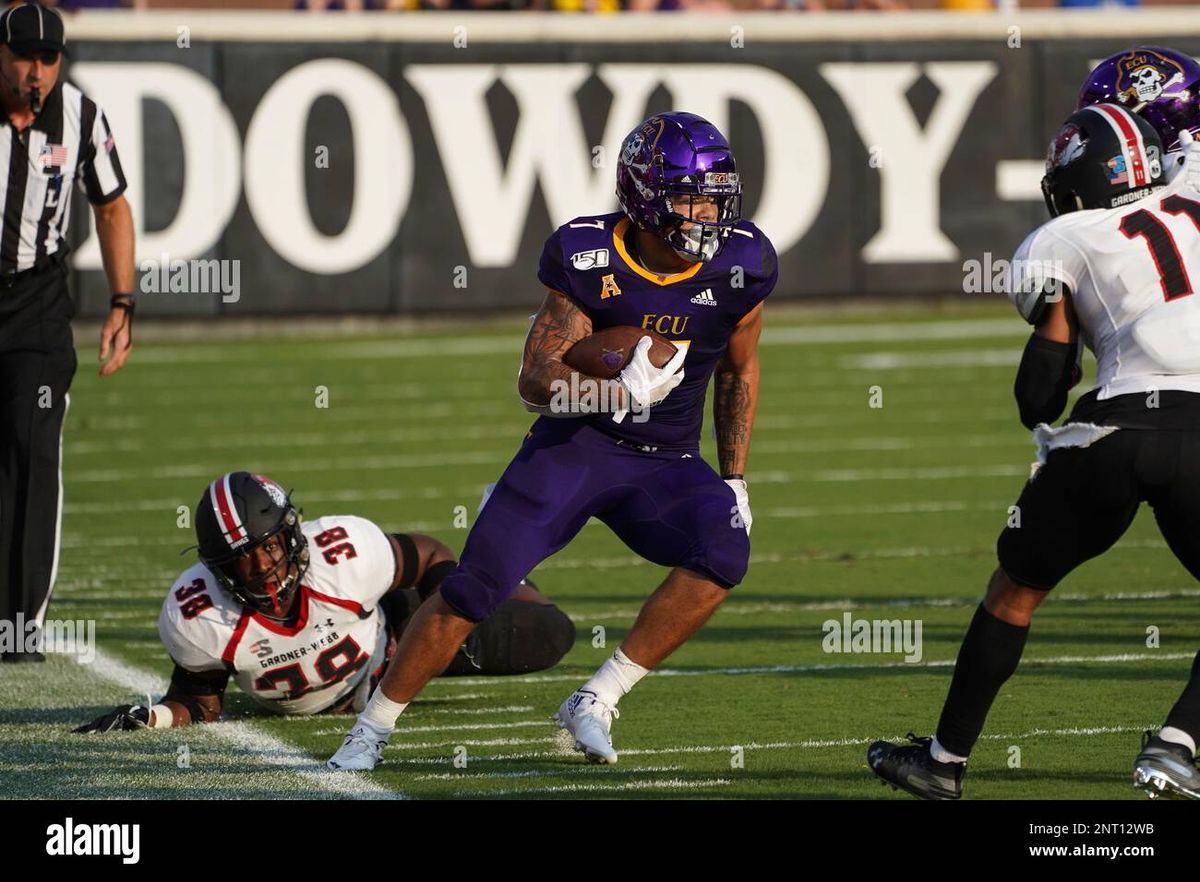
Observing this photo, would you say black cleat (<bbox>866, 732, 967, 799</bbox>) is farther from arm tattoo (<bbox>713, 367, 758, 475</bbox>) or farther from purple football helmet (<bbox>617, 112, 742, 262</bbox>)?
purple football helmet (<bbox>617, 112, 742, 262</bbox>)

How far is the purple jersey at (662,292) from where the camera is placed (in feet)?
19.6

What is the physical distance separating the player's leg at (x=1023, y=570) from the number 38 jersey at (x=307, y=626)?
169 centimetres

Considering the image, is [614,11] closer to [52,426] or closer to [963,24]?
[963,24]

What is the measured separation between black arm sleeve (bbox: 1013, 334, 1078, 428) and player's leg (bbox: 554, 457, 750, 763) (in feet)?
3.39

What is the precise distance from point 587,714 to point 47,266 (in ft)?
9.18

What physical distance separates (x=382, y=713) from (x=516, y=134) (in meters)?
11.4

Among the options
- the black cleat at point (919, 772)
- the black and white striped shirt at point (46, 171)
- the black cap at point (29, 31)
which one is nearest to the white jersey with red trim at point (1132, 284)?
the black cleat at point (919, 772)

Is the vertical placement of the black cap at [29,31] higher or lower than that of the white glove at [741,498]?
higher

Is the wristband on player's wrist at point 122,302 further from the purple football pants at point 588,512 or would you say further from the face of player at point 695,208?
the face of player at point 695,208

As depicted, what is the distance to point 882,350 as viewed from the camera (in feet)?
53.6

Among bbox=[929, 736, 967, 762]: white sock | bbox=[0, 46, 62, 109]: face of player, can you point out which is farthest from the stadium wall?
bbox=[929, 736, 967, 762]: white sock

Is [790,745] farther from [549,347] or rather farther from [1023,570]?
[549,347]

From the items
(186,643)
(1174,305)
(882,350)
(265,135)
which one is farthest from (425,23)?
(1174,305)

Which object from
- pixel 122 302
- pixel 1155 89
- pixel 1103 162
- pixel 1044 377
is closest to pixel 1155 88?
pixel 1155 89
